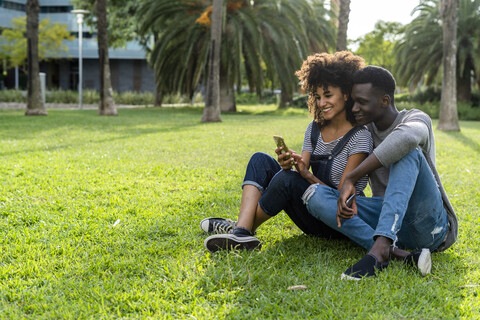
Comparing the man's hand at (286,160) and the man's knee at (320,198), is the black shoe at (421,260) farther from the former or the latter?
the man's hand at (286,160)

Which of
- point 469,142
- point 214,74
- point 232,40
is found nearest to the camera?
point 469,142

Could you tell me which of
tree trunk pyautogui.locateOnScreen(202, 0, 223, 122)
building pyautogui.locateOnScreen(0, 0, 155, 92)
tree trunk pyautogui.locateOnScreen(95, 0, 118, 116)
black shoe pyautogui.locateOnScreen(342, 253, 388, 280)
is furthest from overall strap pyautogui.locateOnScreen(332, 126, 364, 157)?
building pyautogui.locateOnScreen(0, 0, 155, 92)

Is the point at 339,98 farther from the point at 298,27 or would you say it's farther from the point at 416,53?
the point at 416,53

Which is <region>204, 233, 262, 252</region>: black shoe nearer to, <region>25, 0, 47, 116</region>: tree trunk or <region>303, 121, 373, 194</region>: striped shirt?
<region>303, 121, 373, 194</region>: striped shirt

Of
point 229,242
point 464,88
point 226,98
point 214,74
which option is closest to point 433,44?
point 464,88

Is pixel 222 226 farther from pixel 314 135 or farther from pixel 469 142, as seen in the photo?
pixel 469 142

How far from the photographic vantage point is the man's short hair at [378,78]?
3094 mm

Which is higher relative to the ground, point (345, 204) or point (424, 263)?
point (345, 204)

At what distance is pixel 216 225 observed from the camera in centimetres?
364

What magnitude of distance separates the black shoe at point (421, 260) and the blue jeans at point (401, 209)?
0.43ft

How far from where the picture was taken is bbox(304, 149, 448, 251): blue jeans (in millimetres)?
2834

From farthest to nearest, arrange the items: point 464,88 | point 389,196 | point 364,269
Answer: point 464,88, point 389,196, point 364,269

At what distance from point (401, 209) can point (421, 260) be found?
322 mm

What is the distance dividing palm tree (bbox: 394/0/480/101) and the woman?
23.0m
